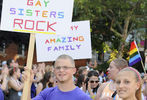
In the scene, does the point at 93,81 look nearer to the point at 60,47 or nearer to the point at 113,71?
the point at 60,47

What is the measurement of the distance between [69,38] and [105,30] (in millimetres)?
20680

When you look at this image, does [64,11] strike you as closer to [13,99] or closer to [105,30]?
[13,99]

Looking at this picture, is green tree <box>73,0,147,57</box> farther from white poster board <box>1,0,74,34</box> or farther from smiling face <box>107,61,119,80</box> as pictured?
smiling face <box>107,61,119,80</box>

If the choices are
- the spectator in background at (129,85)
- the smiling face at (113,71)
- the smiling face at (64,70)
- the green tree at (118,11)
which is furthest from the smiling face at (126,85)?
the green tree at (118,11)

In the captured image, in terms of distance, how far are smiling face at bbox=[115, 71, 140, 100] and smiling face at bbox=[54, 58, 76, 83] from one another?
0.72m

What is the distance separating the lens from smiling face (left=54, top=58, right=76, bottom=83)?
417 cm

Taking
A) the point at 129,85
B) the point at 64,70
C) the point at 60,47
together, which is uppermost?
the point at 60,47

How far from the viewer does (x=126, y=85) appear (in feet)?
12.0

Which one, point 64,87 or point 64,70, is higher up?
point 64,70

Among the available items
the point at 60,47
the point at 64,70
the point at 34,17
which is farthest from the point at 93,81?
the point at 64,70

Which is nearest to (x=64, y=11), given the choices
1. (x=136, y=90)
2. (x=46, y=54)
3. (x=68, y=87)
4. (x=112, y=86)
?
(x=112, y=86)

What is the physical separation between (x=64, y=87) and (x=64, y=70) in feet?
0.68

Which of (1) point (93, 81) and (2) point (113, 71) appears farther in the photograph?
(1) point (93, 81)

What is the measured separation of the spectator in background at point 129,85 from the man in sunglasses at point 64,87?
19.4 inches
